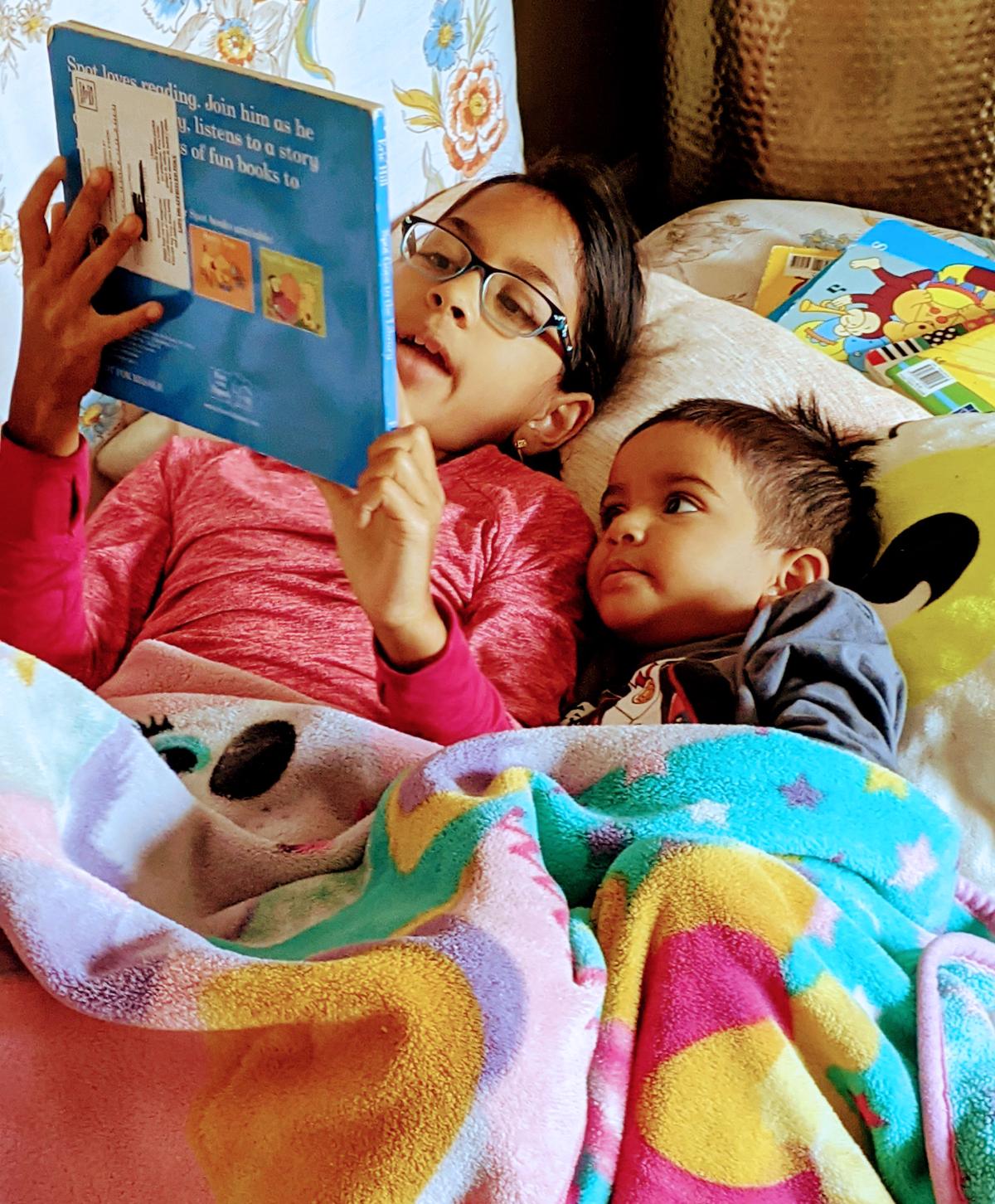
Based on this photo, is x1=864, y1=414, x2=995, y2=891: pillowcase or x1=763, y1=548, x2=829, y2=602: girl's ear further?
x1=763, y1=548, x2=829, y2=602: girl's ear

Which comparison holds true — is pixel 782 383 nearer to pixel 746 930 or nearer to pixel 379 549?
pixel 379 549

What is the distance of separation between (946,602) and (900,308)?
0.62 m

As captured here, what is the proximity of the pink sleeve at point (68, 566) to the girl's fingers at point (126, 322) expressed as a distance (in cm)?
14

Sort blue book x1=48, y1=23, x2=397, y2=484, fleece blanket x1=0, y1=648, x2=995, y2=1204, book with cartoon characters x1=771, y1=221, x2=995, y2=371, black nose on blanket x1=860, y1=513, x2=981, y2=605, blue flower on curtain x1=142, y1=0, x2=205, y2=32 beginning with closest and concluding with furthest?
fleece blanket x1=0, y1=648, x2=995, y2=1204 → blue book x1=48, y1=23, x2=397, y2=484 → black nose on blanket x1=860, y1=513, x2=981, y2=605 → blue flower on curtain x1=142, y1=0, x2=205, y2=32 → book with cartoon characters x1=771, y1=221, x2=995, y2=371

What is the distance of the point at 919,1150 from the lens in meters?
0.69

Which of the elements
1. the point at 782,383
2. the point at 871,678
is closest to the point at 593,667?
the point at 871,678

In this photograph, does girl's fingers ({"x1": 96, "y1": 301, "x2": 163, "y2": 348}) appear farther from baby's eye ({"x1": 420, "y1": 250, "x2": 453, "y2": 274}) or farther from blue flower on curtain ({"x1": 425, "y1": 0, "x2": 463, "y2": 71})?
blue flower on curtain ({"x1": 425, "y1": 0, "x2": 463, "y2": 71})

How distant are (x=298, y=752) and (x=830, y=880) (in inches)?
14.0

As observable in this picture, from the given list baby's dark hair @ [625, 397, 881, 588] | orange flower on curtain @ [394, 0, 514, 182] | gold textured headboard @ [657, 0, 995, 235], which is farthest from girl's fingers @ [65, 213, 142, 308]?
gold textured headboard @ [657, 0, 995, 235]

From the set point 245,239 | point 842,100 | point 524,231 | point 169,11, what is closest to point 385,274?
point 245,239

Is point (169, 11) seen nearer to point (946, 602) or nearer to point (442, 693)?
point (442, 693)

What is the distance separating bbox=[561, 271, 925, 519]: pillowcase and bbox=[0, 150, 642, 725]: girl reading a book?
3cm

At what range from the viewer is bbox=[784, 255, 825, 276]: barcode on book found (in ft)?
5.48

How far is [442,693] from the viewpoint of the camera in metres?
0.93
